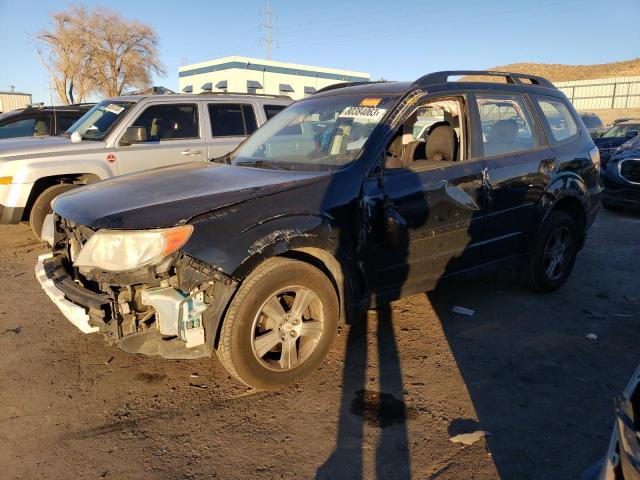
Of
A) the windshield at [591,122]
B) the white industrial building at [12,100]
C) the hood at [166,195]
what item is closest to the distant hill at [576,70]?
the windshield at [591,122]

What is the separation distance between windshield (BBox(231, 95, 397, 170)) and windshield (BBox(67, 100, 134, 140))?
3055 mm

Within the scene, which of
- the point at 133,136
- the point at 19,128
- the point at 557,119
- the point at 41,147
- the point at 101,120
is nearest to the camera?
the point at 557,119

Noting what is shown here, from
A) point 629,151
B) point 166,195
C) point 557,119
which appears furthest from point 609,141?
point 166,195

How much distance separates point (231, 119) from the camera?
7.56 metres

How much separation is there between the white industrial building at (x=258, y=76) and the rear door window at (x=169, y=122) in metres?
39.6

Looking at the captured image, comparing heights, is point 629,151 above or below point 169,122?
below

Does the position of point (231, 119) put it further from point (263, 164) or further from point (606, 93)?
point (606, 93)

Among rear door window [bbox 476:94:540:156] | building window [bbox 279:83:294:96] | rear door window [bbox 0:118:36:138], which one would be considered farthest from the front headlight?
building window [bbox 279:83:294:96]

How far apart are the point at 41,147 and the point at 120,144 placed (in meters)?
0.94

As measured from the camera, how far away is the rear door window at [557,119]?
4.79 meters

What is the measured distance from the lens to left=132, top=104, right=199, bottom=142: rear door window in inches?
272

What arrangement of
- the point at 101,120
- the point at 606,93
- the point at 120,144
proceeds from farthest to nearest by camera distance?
the point at 606,93 < the point at 101,120 < the point at 120,144

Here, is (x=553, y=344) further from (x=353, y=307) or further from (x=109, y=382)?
(x=109, y=382)

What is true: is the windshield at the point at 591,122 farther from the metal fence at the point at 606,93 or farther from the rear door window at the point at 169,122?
the metal fence at the point at 606,93
